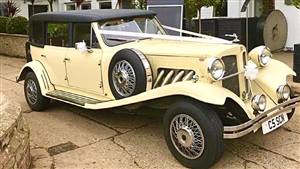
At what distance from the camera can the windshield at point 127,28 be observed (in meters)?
4.82

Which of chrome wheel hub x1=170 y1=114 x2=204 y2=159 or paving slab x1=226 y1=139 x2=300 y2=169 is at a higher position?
chrome wheel hub x1=170 y1=114 x2=204 y2=159

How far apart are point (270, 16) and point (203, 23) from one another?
1.78 metres

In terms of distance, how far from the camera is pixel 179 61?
13.2 ft

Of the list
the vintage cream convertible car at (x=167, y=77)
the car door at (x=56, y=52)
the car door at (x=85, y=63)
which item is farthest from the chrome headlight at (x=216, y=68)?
the car door at (x=56, y=52)

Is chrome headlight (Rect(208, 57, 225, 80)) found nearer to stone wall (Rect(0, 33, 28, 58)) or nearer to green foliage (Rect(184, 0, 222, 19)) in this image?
green foliage (Rect(184, 0, 222, 19))

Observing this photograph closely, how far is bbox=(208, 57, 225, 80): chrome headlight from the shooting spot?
3.64m

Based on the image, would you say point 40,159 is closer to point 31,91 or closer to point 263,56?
point 31,91

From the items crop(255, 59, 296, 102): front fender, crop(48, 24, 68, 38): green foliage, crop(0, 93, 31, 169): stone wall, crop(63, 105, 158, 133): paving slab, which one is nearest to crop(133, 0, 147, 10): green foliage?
crop(48, 24, 68, 38): green foliage

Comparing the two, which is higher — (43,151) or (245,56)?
(245,56)

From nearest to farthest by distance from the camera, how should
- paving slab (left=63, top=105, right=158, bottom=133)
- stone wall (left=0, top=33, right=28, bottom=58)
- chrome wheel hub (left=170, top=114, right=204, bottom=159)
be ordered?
chrome wheel hub (left=170, top=114, right=204, bottom=159)
paving slab (left=63, top=105, right=158, bottom=133)
stone wall (left=0, top=33, right=28, bottom=58)

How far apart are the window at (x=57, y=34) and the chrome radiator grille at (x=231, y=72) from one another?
2447 mm

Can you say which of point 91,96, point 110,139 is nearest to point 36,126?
point 91,96

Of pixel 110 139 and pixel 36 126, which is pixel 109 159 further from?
pixel 36 126

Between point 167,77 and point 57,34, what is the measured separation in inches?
87.4
